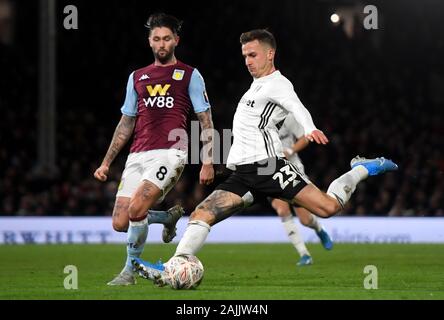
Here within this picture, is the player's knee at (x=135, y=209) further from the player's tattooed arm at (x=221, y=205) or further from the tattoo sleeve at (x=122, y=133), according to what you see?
the tattoo sleeve at (x=122, y=133)

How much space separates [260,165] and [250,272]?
3083mm

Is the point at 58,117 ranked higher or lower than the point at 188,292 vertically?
higher

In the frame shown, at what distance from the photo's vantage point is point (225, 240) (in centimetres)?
1989

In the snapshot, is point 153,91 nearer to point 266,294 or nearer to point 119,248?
point 266,294

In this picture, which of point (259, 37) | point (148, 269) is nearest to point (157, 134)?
point (259, 37)

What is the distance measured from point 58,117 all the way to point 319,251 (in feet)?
30.9

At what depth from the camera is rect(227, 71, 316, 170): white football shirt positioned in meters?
9.07

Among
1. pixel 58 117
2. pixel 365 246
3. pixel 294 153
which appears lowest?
pixel 365 246

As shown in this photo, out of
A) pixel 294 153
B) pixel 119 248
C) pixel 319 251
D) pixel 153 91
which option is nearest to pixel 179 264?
pixel 153 91

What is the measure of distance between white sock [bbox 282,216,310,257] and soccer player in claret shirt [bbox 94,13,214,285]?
402 cm

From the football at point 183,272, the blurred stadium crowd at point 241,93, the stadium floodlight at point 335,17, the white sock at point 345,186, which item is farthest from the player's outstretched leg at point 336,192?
the blurred stadium crowd at point 241,93

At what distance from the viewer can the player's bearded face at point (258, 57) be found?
920cm

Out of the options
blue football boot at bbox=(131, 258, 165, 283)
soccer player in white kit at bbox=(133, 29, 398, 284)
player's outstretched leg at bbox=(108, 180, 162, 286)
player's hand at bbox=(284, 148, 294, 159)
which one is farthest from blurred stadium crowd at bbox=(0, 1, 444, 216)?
blue football boot at bbox=(131, 258, 165, 283)

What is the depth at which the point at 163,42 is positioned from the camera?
9578 mm
